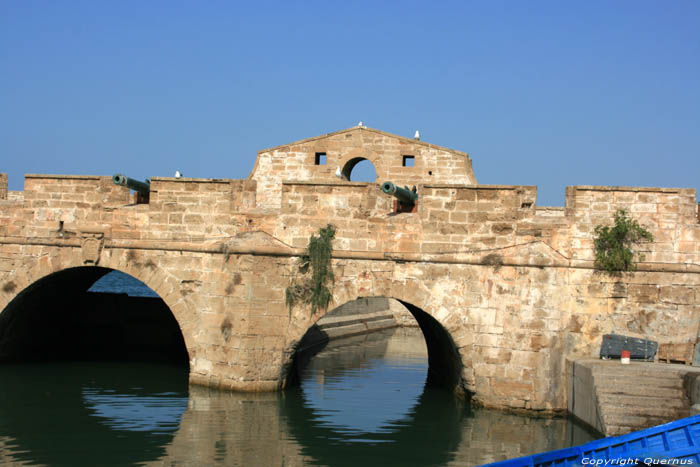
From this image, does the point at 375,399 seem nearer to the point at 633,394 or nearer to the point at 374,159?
the point at 633,394

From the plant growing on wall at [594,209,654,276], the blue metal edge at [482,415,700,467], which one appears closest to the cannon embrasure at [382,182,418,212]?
the plant growing on wall at [594,209,654,276]

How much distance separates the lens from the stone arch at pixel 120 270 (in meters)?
13.4

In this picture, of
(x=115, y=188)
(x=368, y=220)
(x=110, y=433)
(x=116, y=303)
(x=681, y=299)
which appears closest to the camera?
(x=110, y=433)

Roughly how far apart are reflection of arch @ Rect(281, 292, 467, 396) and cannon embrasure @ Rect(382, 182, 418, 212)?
183 cm

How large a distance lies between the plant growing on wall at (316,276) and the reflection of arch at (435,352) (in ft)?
0.91

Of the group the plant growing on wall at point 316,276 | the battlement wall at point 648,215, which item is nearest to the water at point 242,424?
the plant growing on wall at point 316,276

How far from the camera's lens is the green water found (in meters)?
10.1

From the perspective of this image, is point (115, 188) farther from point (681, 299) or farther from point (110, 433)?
point (681, 299)

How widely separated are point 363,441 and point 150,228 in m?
5.84

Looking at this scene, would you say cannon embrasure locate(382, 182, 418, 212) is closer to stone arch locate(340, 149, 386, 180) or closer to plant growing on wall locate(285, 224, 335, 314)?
plant growing on wall locate(285, 224, 335, 314)

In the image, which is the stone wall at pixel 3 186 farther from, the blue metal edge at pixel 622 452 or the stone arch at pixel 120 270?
the blue metal edge at pixel 622 452

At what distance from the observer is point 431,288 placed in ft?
41.5

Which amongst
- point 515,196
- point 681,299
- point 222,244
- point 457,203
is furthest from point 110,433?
point 681,299

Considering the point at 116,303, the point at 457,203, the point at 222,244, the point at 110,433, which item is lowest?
the point at 110,433
